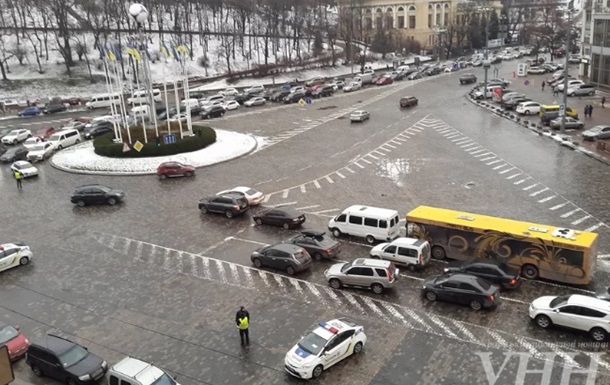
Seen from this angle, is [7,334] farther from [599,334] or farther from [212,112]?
[212,112]

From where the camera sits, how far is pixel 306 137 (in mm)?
51438

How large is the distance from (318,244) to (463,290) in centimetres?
706

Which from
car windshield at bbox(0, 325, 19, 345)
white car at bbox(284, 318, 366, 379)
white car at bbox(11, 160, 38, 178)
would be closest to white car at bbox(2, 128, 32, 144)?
white car at bbox(11, 160, 38, 178)

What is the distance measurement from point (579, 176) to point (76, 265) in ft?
94.4

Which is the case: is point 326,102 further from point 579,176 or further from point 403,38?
point 403,38

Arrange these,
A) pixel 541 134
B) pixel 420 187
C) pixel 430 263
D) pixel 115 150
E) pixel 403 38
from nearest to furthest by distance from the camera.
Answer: pixel 430 263, pixel 420 187, pixel 115 150, pixel 541 134, pixel 403 38

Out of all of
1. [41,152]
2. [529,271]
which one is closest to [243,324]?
[529,271]

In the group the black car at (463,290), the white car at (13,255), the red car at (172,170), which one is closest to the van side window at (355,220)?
the black car at (463,290)

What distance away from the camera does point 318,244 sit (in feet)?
84.5

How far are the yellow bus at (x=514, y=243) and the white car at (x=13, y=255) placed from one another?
17224mm

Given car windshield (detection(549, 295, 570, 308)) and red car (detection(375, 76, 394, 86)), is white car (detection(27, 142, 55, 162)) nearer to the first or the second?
car windshield (detection(549, 295, 570, 308))

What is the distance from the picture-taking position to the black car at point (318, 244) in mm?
25562

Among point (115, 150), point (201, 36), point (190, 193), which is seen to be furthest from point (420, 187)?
point (201, 36)

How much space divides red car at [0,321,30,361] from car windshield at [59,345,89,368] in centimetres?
184
